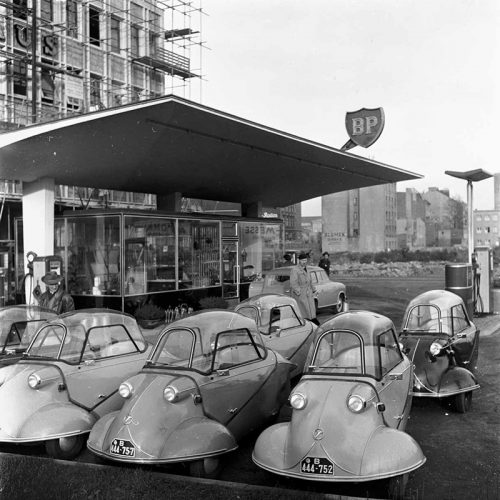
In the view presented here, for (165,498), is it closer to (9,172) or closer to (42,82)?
(9,172)

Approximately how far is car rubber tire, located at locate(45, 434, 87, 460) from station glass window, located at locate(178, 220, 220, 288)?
36.5 ft

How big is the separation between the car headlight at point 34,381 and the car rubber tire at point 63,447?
574 mm

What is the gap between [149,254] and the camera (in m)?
16.6

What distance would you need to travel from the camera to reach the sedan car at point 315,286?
56.2 feet

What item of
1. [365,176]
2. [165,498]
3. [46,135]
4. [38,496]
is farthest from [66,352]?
[365,176]

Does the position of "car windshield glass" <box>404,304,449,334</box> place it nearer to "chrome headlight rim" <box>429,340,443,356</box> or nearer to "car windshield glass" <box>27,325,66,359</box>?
"chrome headlight rim" <box>429,340,443,356</box>

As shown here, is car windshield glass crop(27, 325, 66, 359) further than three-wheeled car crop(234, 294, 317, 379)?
No

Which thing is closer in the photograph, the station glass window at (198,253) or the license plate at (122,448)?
the license plate at (122,448)

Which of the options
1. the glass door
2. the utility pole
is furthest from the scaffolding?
the glass door

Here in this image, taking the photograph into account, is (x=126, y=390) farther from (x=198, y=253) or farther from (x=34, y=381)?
(x=198, y=253)

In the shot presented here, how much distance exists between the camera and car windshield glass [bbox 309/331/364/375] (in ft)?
19.1

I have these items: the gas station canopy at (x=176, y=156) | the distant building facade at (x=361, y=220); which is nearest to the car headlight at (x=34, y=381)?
the gas station canopy at (x=176, y=156)

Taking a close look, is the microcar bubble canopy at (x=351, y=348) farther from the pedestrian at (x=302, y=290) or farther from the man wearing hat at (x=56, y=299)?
the pedestrian at (x=302, y=290)

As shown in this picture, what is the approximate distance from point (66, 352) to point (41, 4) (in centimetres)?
2360
